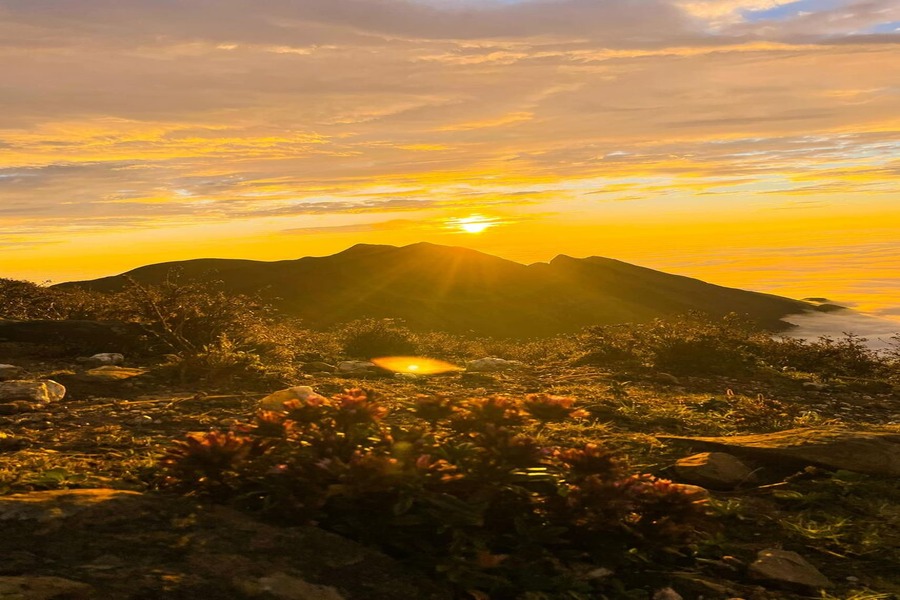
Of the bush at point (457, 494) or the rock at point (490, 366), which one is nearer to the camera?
the bush at point (457, 494)

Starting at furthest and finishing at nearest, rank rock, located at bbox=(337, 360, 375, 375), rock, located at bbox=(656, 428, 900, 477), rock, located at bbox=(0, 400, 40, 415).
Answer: rock, located at bbox=(337, 360, 375, 375), rock, located at bbox=(0, 400, 40, 415), rock, located at bbox=(656, 428, 900, 477)

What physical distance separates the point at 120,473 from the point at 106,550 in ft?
4.61

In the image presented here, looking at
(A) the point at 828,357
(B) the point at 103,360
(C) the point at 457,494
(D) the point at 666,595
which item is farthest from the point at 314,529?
(A) the point at 828,357

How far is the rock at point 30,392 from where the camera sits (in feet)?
20.7

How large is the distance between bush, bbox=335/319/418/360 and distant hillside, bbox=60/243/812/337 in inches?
677

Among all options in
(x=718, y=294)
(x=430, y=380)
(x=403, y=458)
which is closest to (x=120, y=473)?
(x=403, y=458)

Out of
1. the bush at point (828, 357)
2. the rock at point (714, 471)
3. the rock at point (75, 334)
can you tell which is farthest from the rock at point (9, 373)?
the bush at point (828, 357)

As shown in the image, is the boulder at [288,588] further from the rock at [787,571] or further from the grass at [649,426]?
the rock at [787,571]

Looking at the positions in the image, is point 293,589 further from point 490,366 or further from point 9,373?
point 490,366

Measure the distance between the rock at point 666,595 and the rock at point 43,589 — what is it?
2380 millimetres

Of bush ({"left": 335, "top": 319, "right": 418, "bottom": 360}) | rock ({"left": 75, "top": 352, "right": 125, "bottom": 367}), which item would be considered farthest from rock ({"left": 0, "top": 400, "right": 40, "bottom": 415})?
bush ({"left": 335, "top": 319, "right": 418, "bottom": 360})

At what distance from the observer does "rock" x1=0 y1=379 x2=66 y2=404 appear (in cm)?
630

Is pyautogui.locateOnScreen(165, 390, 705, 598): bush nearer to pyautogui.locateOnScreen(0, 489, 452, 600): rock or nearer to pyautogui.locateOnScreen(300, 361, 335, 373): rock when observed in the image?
pyautogui.locateOnScreen(0, 489, 452, 600): rock

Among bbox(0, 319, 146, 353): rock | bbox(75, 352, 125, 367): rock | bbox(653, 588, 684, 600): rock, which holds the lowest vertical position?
bbox(653, 588, 684, 600): rock
